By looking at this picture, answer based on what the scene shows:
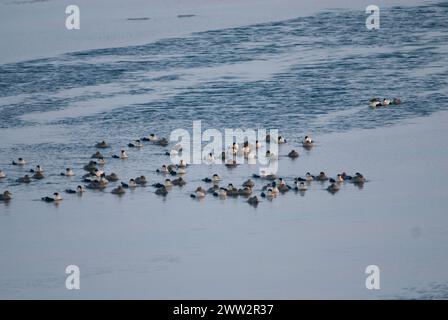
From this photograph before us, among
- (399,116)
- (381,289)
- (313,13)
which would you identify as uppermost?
(313,13)

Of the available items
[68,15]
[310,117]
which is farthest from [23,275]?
[68,15]

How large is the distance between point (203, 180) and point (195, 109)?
9025mm

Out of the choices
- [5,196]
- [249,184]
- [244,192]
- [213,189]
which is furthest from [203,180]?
[5,196]

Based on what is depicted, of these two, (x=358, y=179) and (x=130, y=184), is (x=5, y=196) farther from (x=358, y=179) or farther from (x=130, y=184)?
(x=358, y=179)

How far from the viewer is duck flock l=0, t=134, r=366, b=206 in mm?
36438

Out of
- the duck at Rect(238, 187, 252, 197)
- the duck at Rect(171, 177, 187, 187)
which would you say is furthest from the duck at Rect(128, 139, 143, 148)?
the duck at Rect(238, 187, 252, 197)

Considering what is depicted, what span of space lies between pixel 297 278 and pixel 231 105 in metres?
18.6

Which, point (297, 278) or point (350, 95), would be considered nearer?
point (297, 278)

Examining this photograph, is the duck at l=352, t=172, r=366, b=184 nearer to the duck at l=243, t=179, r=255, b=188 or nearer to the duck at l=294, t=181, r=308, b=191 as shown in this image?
the duck at l=294, t=181, r=308, b=191

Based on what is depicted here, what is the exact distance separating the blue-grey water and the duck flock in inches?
13.2

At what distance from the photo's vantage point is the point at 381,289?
28.5m

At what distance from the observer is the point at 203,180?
3812cm

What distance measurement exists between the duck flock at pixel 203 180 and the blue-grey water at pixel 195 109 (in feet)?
1.10

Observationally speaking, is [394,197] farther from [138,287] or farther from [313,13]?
[313,13]
